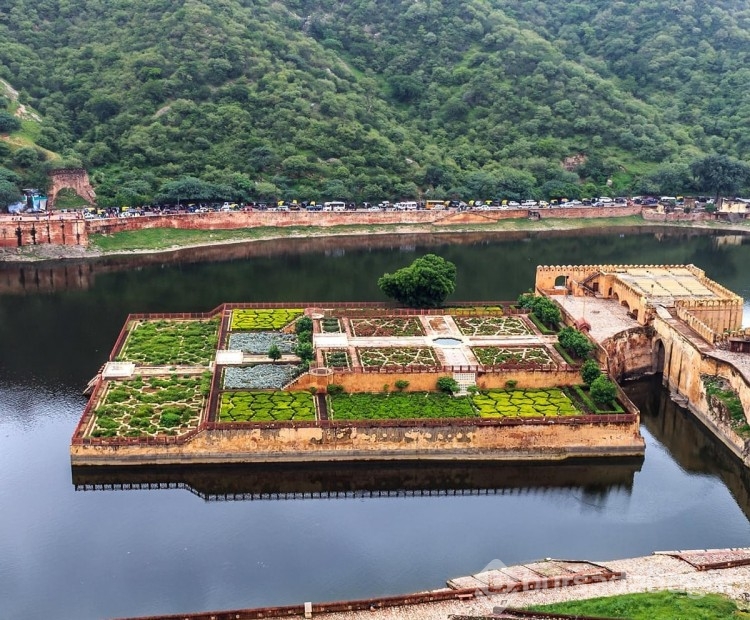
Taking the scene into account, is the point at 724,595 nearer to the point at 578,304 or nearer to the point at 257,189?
the point at 578,304

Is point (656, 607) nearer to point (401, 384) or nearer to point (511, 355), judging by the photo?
point (401, 384)

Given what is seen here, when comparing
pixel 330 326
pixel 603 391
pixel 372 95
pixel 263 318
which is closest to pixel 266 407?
pixel 330 326

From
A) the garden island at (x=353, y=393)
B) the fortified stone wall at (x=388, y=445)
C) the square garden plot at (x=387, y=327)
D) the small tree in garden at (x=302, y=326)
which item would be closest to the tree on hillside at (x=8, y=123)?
the garden island at (x=353, y=393)

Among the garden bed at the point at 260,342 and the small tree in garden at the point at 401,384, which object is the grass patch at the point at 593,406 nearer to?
the small tree in garden at the point at 401,384

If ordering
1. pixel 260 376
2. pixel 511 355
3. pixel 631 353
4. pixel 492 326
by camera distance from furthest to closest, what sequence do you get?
1. pixel 492 326
2. pixel 631 353
3. pixel 511 355
4. pixel 260 376

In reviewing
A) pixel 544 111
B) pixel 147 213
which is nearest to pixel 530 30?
pixel 544 111
